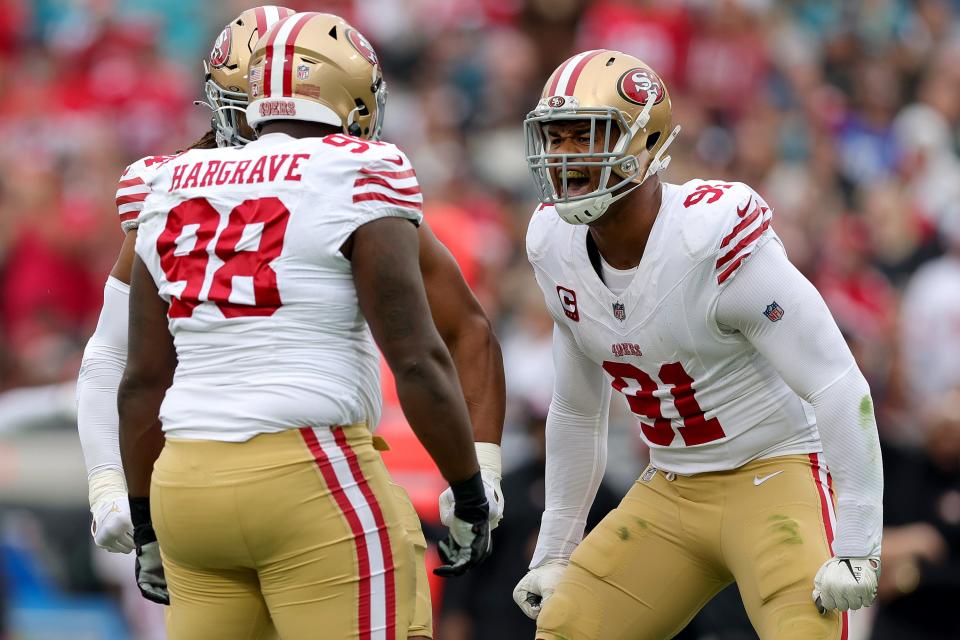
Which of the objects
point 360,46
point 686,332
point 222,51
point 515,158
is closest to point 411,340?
point 360,46

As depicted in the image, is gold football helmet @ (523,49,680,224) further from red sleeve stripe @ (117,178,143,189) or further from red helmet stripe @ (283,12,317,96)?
red sleeve stripe @ (117,178,143,189)

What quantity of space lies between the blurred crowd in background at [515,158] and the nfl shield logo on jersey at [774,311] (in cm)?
260

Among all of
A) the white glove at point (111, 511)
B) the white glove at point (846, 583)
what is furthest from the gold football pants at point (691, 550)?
the white glove at point (111, 511)

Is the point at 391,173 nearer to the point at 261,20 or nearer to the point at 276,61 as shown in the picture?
the point at 276,61

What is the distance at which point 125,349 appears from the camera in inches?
168

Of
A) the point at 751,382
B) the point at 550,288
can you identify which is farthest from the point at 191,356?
the point at 751,382

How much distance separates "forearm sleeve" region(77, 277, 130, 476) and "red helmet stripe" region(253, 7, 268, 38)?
2.63ft

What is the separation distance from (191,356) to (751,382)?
58.9 inches

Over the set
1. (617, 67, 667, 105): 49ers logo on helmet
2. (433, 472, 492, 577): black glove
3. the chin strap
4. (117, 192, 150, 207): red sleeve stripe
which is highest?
(617, 67, 667, 105): 49ers logo on helmet

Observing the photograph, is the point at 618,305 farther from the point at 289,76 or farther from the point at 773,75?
the point at 773,75

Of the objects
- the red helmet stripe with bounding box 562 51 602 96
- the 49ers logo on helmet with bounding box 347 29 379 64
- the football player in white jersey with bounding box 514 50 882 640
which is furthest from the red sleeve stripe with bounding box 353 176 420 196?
the red helmet stripe with bounding box 562 51 602 96

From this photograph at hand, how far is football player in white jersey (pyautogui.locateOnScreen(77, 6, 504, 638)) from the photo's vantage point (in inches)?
165

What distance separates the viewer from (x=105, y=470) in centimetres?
427

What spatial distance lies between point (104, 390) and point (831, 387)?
1.87 metres
